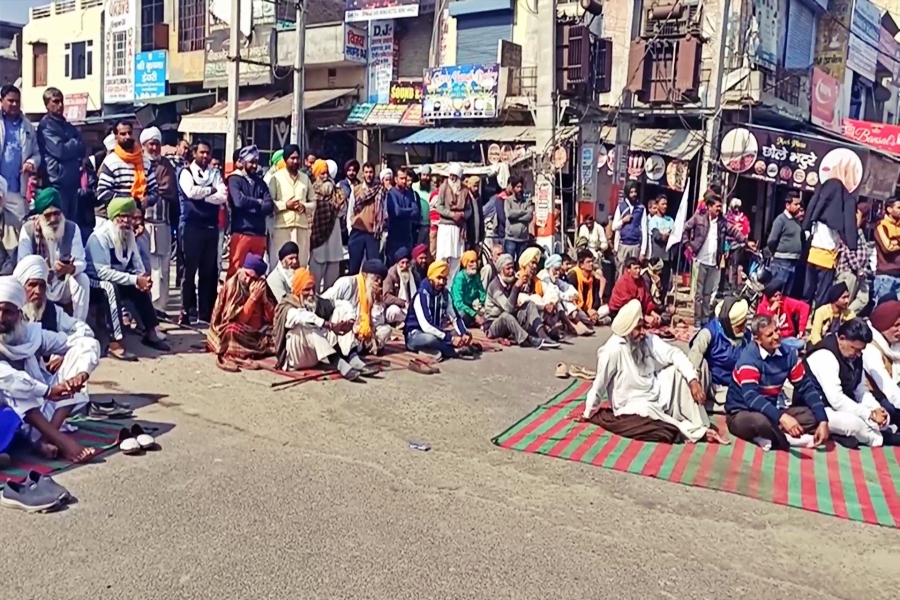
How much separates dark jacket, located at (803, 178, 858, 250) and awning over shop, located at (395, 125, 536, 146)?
814 centimetres

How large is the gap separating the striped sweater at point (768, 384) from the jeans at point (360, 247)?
493 cm

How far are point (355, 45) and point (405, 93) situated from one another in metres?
1.93

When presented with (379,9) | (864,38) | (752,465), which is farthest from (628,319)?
(864,38)

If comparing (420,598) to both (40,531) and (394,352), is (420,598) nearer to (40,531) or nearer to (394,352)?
(40,531)

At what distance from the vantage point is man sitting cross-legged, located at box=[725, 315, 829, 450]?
600 centimetres

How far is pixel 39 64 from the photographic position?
107 ft

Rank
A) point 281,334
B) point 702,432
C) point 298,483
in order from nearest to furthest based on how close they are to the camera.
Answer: point 298,483 < point 702,432 < point 281,334

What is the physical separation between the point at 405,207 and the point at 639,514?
6304 mm

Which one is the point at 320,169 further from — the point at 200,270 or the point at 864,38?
the point at 864,38

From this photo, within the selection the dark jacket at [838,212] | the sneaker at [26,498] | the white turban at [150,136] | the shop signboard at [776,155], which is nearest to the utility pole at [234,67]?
the white turban at [150,136]

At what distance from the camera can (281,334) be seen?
24.4 feet

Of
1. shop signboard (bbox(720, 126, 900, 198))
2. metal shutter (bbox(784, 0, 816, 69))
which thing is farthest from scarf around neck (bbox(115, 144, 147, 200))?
metal shutter (bbox(784, 0, 816, 69))

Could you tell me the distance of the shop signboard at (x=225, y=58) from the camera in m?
23.7

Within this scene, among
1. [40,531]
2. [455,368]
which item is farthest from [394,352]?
[40,531]
